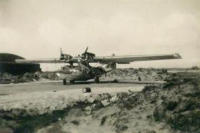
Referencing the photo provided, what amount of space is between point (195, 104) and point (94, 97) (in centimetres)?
815

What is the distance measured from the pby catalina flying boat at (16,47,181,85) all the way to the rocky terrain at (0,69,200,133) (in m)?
16.9

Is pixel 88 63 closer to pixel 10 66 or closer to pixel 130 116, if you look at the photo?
pixel 130 116

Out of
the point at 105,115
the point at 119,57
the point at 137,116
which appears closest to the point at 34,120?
the point at 105,115

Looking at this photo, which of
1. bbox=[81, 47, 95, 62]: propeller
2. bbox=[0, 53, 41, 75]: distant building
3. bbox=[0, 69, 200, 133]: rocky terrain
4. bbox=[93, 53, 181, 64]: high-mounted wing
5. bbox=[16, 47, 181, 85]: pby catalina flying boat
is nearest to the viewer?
bbox=[0, 69, 200, 133]: rocky terrain

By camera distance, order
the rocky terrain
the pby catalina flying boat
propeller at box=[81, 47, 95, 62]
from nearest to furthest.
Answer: the rocky terrain < the pby catalina flying boat < propeller at box=[81, 47, 95, 62]

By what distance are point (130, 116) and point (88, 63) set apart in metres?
23.9

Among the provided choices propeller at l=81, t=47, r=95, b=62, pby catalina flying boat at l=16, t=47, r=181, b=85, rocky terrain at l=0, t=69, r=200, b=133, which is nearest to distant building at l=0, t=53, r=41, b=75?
pby catalina flying boat at l=16, t=47, r=181, b=85

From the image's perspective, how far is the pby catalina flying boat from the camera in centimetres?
3503

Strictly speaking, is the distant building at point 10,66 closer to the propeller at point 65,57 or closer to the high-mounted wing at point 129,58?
the propeller at point 65,57

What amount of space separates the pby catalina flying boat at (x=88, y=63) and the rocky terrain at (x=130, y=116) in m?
16.9

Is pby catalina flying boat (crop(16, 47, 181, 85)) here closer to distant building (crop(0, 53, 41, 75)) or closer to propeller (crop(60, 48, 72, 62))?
propeller (crop(60, 48, 72, 62))

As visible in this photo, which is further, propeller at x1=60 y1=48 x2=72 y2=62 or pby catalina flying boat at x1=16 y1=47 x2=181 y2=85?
propeller at x1=60 y1=48 x2=72 y2=62

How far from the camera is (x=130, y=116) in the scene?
14.6m

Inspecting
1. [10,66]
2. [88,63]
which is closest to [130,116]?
[88,63]
